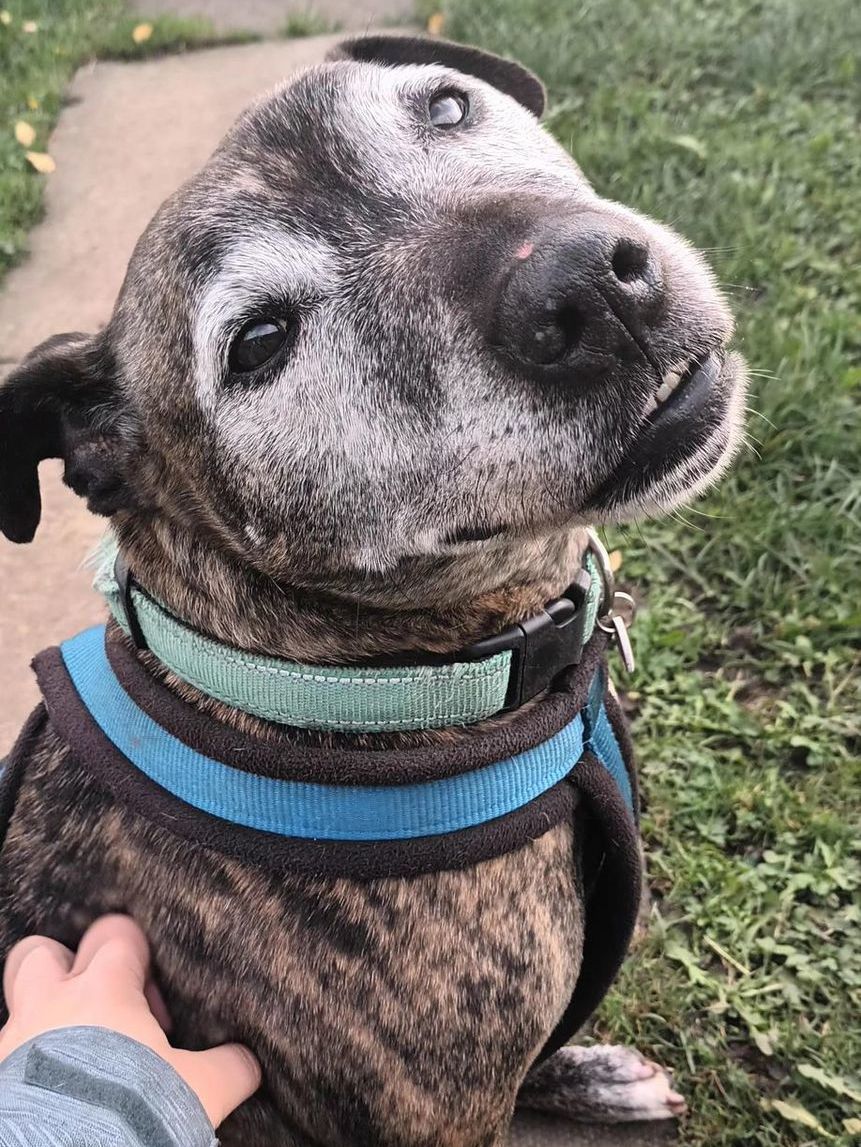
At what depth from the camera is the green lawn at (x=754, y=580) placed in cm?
289

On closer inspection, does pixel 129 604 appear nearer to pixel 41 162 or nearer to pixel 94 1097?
pixel 94 1097

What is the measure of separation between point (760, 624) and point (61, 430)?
2.46m

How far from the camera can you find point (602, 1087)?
2773mm

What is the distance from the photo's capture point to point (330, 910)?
193 cm

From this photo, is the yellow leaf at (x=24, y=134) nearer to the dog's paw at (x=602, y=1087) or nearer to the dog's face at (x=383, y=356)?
the dog's face at (x=383, y=356)

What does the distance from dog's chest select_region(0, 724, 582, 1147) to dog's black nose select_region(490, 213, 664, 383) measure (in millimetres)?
969

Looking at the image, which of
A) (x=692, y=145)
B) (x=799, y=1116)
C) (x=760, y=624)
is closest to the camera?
(x=799, y=1116)

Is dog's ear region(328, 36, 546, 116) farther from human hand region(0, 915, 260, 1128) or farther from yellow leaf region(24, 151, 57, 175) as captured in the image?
yellow leaf region(24, 151, 57, 175)

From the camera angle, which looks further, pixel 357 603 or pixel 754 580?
pixel 754 580

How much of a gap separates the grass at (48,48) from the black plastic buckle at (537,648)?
478 cm

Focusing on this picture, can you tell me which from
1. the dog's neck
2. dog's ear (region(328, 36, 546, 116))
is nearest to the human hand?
the dog's neck

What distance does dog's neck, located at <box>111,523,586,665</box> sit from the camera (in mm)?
2027

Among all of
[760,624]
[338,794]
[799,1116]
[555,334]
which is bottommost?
[799,1116]

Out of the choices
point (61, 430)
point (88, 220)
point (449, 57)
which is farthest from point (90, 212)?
point (61, 430)
